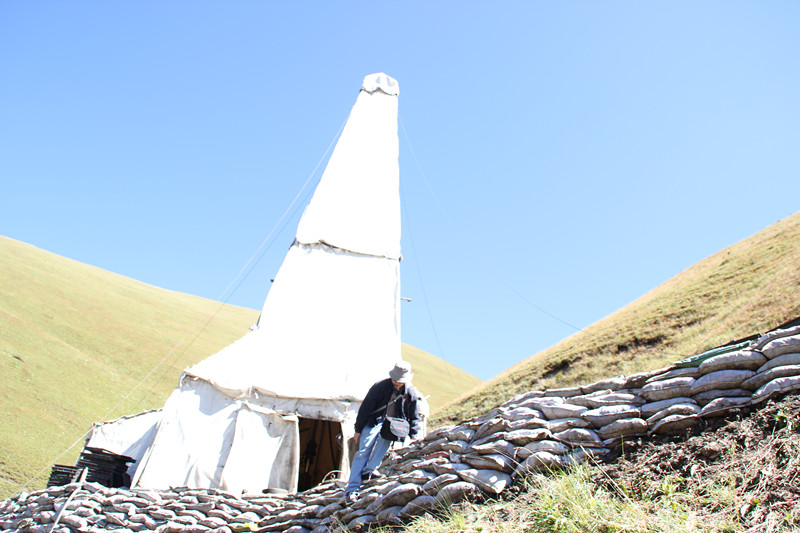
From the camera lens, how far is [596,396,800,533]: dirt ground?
341 cm

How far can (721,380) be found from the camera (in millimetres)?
4555

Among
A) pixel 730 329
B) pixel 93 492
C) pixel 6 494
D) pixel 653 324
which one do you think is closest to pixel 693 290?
pixel 653 324

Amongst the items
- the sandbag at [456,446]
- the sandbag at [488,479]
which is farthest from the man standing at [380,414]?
the sandbag at [488,479]

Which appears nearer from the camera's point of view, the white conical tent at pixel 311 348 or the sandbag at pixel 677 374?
the sandbag at pixel 677 374

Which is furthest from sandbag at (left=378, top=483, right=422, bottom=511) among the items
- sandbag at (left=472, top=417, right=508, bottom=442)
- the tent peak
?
the tent peak

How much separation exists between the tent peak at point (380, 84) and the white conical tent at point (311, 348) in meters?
0.11

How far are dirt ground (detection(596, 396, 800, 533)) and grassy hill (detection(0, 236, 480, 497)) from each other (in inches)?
445

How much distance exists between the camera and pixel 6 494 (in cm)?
1305

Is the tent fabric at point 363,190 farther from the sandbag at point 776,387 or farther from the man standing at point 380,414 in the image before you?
the sandbag at point 776,387

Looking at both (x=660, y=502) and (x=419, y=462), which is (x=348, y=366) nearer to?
(x=419, y=462)

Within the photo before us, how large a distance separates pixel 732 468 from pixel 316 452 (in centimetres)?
930

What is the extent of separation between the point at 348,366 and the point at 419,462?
5012mm

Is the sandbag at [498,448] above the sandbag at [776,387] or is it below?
below

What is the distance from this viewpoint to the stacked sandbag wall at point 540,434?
4.48 m
